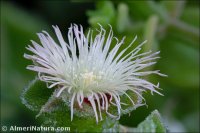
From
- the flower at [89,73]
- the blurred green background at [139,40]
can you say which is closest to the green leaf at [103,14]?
the blurred green background at [139,40]

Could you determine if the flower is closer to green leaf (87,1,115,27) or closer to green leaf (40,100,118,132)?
green leaf (40,100,118,132)

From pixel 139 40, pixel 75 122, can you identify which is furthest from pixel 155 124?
pixel 139 40

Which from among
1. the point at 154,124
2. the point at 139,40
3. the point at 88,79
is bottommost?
the point at 154,124

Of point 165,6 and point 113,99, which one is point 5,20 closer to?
point 165,6

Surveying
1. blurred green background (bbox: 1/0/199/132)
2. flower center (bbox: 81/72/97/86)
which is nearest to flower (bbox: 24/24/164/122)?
flower center (bbox: 81/72/97/86)

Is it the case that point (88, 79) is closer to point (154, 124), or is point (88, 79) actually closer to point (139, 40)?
point (154, 124)

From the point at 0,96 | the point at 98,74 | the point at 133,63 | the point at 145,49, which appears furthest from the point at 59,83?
the point at 0,96

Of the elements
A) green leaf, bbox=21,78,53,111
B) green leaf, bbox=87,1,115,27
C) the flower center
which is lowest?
green leaf, bbox=21,78,53,111
